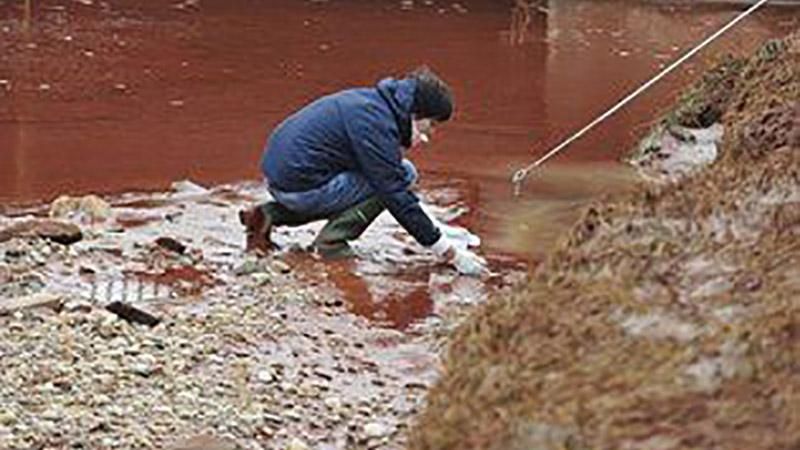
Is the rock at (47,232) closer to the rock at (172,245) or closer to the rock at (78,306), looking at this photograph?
the rock at (172,245)

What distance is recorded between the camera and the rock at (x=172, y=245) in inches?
286

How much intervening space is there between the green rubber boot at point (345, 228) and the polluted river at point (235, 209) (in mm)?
100

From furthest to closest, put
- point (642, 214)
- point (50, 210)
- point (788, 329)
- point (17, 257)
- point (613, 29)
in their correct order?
point (613, 29) → point (50, 210) → point (17, 257) → point (642, 214) → point (788, 329)

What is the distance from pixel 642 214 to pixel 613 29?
15.4 metres

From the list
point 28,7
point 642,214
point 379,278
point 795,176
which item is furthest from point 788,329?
point 28,7

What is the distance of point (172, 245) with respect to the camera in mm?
7301

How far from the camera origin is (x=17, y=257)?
22.7 ft

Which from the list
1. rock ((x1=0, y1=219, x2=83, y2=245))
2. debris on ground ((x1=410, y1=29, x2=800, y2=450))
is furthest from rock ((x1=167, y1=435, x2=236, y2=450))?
rock ((x1=0, y1=219, x2=83, y2=245))

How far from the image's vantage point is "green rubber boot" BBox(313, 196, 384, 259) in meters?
7.22

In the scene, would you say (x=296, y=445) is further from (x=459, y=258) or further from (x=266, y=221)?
(x=266, y=221)

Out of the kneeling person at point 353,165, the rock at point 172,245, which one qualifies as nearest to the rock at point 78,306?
the rock at point 172,245

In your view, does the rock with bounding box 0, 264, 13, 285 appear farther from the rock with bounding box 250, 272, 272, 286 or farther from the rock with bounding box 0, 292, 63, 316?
the rock with bounding box 250, 272, 272, 286

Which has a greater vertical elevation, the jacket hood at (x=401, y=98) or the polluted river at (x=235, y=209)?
the jacket hood at (x=401, y=98)

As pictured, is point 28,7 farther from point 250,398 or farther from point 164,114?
point 250,398
